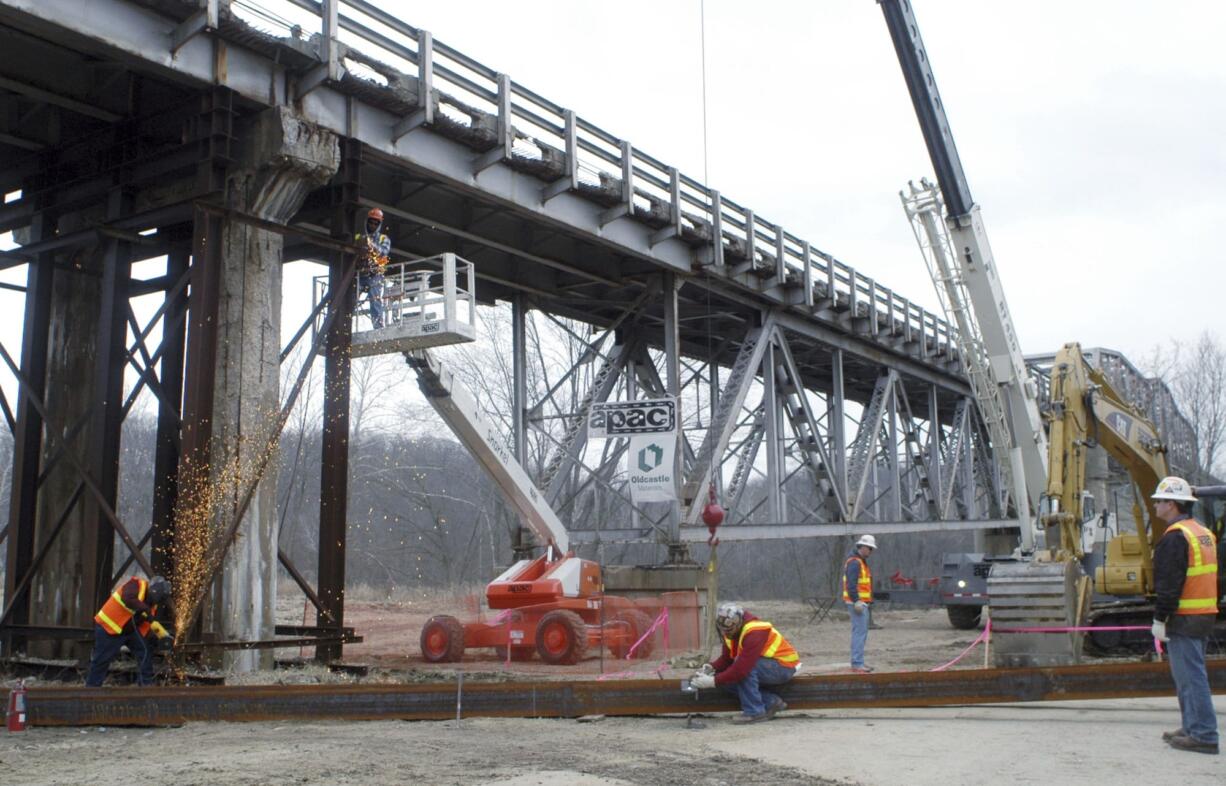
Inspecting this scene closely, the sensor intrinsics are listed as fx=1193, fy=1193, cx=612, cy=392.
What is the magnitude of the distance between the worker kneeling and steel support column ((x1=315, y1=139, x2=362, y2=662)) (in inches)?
226

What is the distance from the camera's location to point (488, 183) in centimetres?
1795

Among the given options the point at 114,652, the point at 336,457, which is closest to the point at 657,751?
the point at 114,652

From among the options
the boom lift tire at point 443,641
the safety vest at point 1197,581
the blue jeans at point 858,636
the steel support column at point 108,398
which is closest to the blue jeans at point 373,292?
the steel support column at point 108,398

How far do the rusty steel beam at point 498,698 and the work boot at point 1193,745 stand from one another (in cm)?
192

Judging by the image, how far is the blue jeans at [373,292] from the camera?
16.0 meters

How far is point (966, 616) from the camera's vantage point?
2498cm

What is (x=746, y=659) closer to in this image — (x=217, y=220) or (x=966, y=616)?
(x=217, y=220)

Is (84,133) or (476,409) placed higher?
(84,133)

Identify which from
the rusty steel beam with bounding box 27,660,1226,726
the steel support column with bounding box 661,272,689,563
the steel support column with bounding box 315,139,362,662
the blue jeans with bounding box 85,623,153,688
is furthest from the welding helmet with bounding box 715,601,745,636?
the steel support column with bounding box 661,272,689,563

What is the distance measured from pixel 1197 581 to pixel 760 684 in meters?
3.67

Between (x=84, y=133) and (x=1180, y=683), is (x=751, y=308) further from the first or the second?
(x=1180, y=683)

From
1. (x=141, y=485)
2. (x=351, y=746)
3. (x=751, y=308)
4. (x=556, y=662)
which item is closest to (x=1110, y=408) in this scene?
(x=556, y=662)

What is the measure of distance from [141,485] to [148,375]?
47958 mm

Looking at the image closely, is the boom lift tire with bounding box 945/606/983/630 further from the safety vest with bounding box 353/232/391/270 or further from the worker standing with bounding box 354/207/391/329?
the safety vest with bounding box 353/232/391/270
